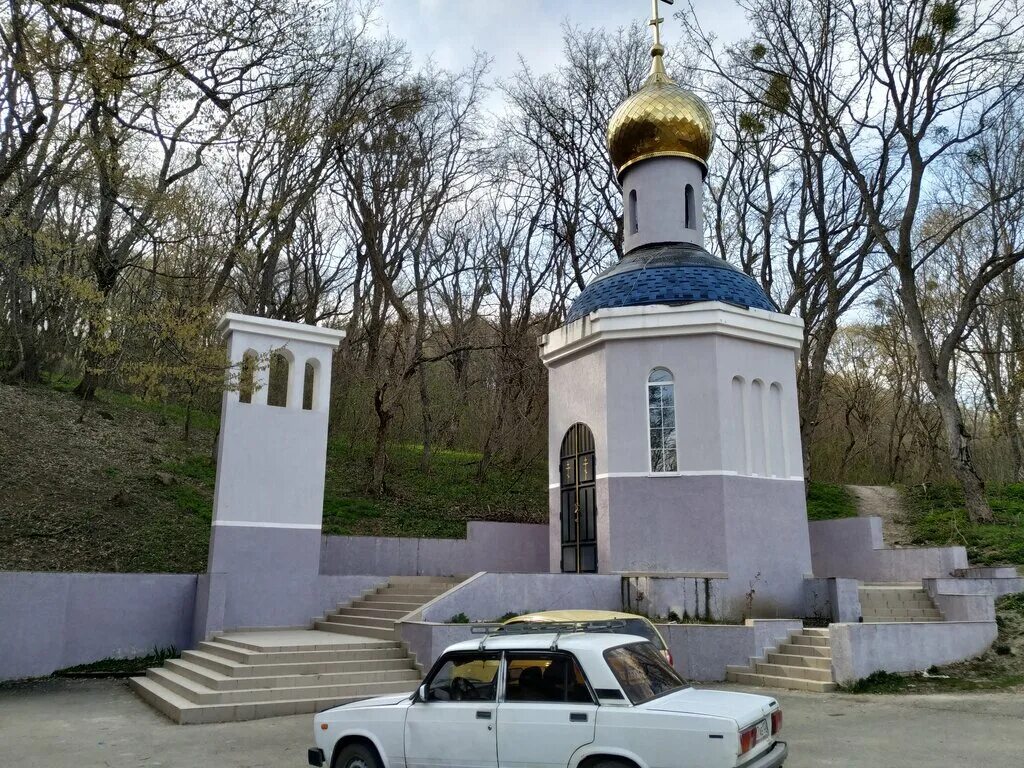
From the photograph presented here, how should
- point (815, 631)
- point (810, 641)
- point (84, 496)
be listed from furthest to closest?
point (84, 496) < point (815, 631) < point (810, 641)

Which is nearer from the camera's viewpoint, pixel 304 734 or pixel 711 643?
pixel 304 734

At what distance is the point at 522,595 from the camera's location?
13211 mm

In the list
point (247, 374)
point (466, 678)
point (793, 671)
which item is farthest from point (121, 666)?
point (793, 671)

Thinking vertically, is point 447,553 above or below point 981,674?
above

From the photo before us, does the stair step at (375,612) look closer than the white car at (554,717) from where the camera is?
No

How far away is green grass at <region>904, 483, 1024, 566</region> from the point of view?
56.9ft

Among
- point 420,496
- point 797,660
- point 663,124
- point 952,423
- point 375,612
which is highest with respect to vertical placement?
point 663,124

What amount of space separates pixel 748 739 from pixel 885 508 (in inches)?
807

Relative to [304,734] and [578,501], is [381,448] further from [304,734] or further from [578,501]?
[304,734]

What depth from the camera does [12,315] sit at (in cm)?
2177

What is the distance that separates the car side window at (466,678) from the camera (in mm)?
5914

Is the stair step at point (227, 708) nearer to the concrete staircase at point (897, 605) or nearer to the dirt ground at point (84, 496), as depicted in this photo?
the dirt ground at point (84, 496)

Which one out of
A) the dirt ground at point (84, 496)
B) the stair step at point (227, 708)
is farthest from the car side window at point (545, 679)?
the dirt ground at point (84, 496)

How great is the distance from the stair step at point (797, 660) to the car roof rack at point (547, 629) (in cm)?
502
